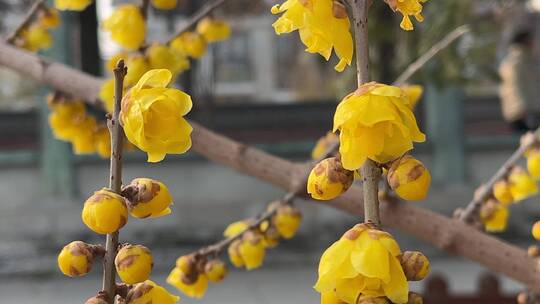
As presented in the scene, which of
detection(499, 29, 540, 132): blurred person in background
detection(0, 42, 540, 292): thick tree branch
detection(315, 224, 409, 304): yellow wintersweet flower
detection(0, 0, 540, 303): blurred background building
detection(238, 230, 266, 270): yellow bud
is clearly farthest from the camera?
detection(0, 0, 540, 303): blurred background building

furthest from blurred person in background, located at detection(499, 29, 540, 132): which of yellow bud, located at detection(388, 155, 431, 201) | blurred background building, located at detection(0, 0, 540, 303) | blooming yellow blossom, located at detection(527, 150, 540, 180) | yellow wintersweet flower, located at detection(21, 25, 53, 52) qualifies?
yellow bud, located at detection(388, 155, 431, 201)

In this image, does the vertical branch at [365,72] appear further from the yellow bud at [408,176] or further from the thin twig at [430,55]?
the thin twig at [430,55]

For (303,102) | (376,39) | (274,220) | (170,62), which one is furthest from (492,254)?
(303,102)

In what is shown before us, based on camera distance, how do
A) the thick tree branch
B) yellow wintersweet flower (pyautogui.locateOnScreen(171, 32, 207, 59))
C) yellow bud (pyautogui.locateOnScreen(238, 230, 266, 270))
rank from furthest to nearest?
yellow wintersweet flower (pyautogui.locateOnScreen(171, 32, 207, 59)), yellow bud (pyautogui.locateOnScreen(238, 230, 266, 270)), the thick tree branch

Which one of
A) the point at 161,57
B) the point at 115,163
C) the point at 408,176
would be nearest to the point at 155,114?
the point at 115,163

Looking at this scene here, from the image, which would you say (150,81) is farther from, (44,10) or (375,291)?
(44,10)

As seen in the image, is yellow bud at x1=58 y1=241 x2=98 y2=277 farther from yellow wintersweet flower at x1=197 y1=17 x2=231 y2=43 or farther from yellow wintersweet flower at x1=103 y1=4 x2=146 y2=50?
yellow wintersweet flower at x1=197 y1=17 x2=231 y2=43
